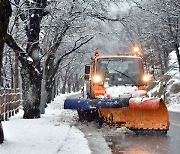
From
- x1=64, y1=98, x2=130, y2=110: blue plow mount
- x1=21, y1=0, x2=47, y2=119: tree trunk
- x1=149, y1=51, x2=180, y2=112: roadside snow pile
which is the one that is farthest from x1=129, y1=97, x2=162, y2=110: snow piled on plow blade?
x1=149, y1=51, x2=180, y2=112: roadside snow pile

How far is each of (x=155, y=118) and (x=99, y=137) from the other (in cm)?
188

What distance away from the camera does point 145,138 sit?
1212 centimetres

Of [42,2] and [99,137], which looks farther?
[42,2]

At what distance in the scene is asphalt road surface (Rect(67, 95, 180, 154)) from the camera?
32.3 ft

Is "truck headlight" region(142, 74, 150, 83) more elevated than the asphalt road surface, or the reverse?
"truck headlight" region(142, 74, 150, 83)

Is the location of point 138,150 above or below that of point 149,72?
below

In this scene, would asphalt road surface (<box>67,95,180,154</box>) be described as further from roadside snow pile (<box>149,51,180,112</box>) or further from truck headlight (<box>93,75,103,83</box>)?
roadside snow pile (<box>149,51,180,112</box>)

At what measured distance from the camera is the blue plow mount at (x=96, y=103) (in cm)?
1272

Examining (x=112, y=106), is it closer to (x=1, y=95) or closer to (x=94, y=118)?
(x=94, y=118)

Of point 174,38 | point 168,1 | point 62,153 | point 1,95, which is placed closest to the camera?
point 62,153

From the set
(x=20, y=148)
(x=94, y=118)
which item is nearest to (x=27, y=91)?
(x=94, y=118)

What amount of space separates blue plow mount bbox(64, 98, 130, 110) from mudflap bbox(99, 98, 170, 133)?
0.99 feet

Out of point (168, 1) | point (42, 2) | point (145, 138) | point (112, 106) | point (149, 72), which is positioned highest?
point (168, 1)

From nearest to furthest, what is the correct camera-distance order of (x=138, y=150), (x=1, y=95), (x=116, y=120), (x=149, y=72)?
(x=138, y=150) → (x=116, y=120) → (x=149, y=72) → (x=1, y=95)
